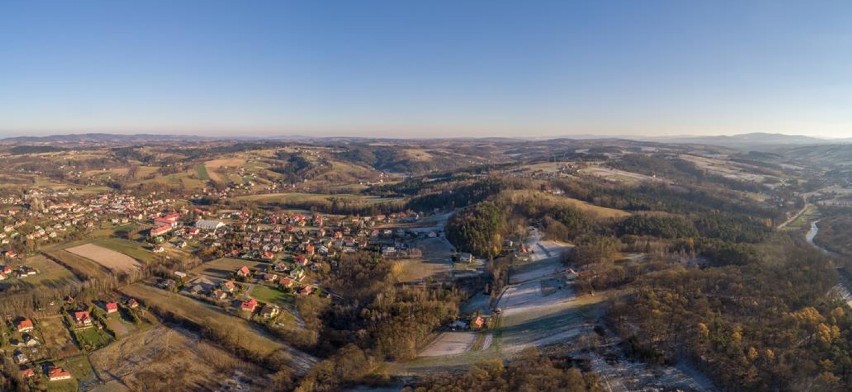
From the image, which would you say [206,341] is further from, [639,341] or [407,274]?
[639,341]

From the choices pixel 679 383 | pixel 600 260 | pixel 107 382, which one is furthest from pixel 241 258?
pixel 679 383

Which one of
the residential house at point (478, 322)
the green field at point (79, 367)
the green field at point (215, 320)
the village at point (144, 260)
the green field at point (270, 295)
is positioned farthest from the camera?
the green field at point (270, 295)

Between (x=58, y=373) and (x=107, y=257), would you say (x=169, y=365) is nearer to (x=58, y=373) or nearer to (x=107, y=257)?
(x=58, y=373)

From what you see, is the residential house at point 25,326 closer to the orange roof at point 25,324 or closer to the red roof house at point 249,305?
the orange roof at point 25,324

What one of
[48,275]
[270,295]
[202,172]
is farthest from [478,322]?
[202,172]

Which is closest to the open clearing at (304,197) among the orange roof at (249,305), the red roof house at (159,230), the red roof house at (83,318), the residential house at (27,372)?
the red roof house at (159,230)

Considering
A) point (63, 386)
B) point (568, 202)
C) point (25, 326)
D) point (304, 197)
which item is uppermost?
point (568, 202)

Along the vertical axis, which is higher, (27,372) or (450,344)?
(27,372)
